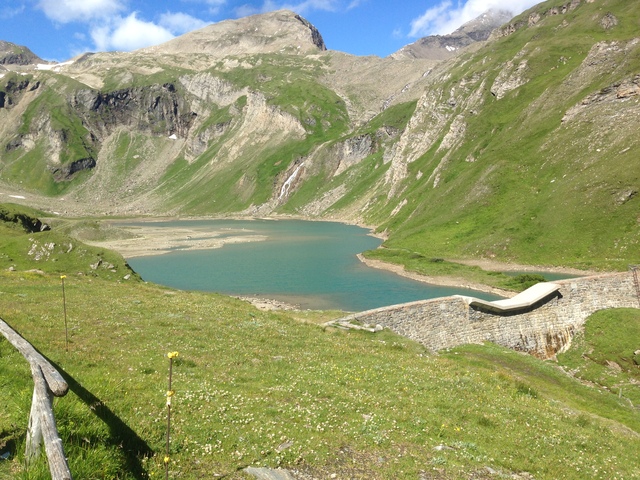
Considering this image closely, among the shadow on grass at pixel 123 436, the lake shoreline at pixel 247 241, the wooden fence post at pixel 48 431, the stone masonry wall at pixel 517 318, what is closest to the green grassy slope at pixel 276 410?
the shadow on grass at pixel 123 436

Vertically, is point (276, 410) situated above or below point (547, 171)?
below

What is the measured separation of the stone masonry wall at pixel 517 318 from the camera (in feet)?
128

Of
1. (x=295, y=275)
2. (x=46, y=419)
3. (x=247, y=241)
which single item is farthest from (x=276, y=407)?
(x=247, y=241)

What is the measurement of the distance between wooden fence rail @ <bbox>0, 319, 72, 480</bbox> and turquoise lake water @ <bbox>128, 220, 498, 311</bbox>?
184ft


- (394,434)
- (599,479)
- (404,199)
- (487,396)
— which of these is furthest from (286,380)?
(404,199)

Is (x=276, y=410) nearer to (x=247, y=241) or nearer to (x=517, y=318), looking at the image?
(x=517, y=318)

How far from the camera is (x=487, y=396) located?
20234 millimetres

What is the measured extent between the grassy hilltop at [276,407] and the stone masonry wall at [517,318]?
25.9 ft

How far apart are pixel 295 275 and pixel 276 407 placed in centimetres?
7658

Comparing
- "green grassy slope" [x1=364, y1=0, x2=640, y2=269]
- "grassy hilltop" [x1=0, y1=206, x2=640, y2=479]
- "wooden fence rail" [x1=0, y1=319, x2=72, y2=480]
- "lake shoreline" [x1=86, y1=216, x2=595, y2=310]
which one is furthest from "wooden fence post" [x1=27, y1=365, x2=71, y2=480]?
"green grassy slope" [x1=364, y1=0, x2=640, y2=269]

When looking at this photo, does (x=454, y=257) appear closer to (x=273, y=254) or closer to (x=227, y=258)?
(x=273, y=254)

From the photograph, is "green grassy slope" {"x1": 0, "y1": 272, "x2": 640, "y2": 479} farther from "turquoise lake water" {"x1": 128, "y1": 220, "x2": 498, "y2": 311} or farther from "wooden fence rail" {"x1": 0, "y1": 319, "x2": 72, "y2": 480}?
"turquoise lake water" {"x1": 128, "y1": 220, "x2": 498, "y2": 311}

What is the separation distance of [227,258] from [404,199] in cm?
8006

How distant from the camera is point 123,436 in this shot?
10.8m
